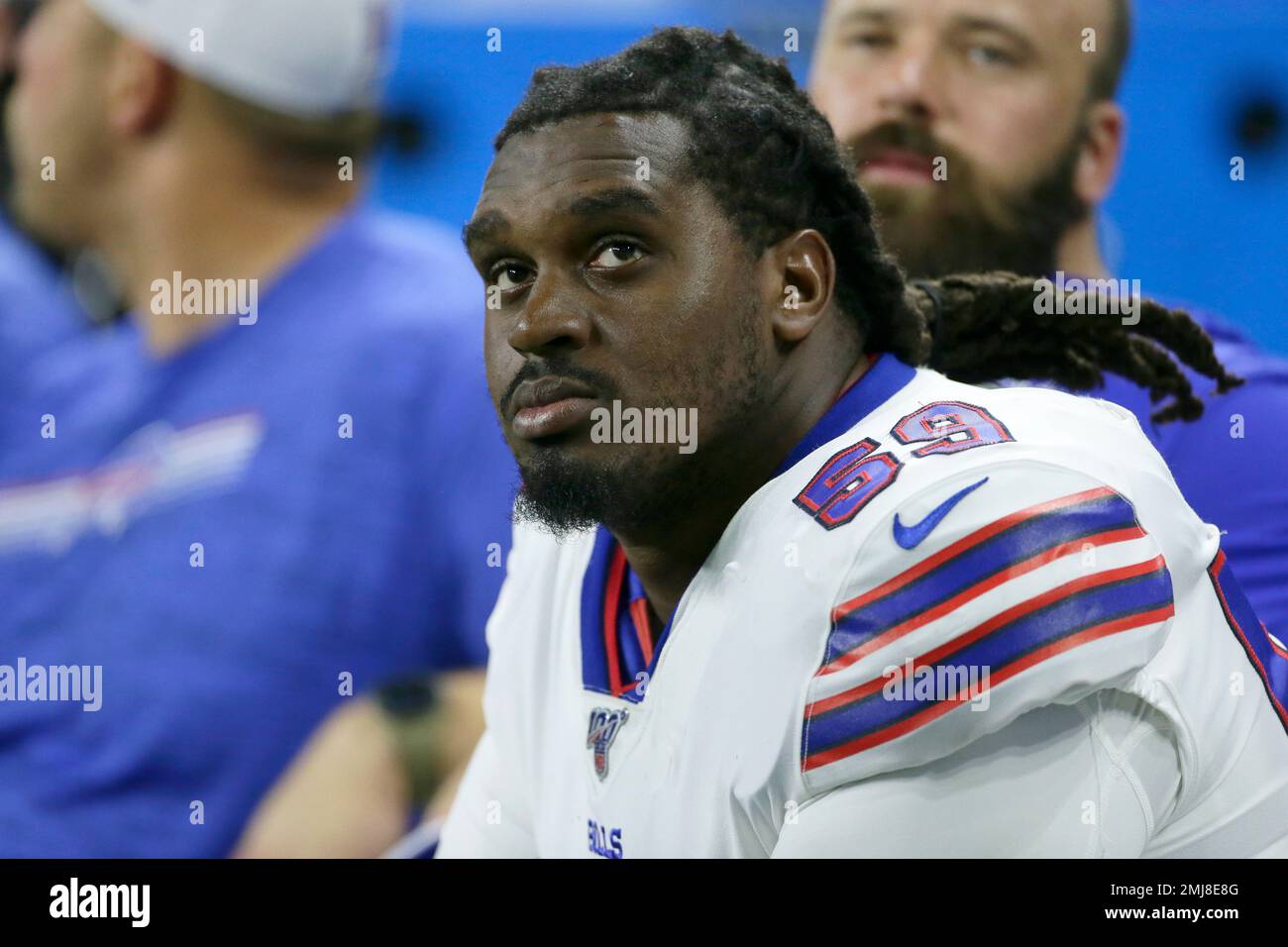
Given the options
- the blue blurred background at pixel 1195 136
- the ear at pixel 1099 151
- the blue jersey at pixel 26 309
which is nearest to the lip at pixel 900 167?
the ear at pixel 1099 151

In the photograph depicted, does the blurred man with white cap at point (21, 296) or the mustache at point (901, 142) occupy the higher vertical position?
the blurred man with white cap at point (21, 296)

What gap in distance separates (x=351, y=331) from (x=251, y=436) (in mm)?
201

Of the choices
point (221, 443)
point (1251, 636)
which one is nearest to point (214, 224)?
point (221, 443)

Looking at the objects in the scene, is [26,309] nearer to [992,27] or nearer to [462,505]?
[462,505]

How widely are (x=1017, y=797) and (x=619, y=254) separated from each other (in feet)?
1.58

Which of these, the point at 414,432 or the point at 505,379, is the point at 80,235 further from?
the point at 505,379

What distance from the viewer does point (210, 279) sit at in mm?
2816

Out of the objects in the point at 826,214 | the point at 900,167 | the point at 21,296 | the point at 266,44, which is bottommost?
the point at 826,214

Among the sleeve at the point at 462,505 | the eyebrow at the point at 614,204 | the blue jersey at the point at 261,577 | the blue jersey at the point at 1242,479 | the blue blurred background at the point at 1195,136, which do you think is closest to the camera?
the eyebrow at the point at 614,204

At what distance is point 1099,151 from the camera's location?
7.80 ft

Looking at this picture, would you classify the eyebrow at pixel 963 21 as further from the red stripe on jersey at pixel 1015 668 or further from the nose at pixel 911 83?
the red stripe on jersey at pixel 1015 668

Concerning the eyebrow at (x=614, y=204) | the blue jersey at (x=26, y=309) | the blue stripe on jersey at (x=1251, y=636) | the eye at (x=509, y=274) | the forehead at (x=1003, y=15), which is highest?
the blue jersey at (x=26, y=309)

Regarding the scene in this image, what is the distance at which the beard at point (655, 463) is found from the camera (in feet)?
4.55

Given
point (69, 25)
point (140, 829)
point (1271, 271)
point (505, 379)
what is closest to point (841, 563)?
point (505, 379)
